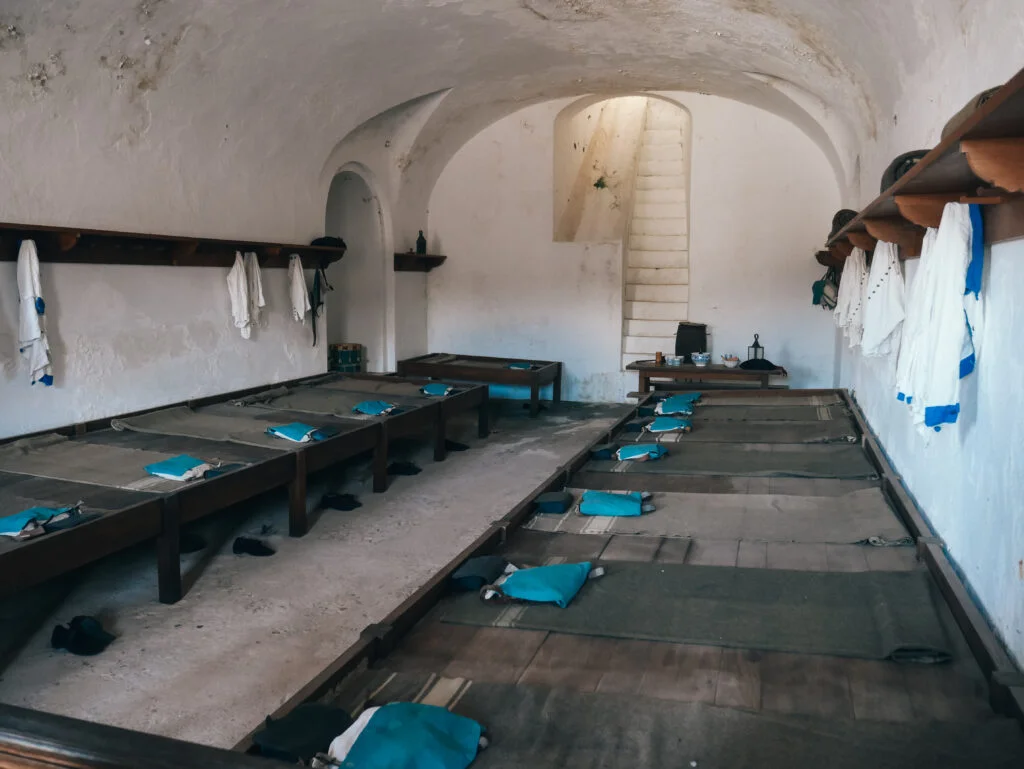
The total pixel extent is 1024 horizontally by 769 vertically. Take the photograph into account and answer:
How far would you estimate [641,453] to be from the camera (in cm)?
465

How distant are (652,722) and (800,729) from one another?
329 mm

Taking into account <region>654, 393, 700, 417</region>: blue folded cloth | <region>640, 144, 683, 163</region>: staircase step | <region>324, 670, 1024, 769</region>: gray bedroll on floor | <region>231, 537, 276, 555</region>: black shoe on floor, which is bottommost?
<region>231, 537, 276, 555</region>: black shoe on floor

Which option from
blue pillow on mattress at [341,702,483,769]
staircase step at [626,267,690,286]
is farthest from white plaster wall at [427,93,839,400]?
blue pillow on mattress at [341,702,483,769]

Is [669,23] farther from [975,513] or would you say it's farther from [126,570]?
[126,570]

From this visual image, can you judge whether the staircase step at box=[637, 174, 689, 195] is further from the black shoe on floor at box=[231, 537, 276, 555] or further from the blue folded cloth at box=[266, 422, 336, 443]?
the black shoe on floor at box=[231, 537, 276, 555]

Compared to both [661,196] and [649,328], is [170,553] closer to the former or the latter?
[649,328]

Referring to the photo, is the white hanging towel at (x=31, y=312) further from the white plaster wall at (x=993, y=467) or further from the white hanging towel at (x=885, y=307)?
the white plaster wall at (x=993, y=467)

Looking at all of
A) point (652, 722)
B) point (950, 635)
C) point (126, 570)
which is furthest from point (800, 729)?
point (126, 570)

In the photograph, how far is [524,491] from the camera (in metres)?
6.21

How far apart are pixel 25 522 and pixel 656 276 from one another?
7.59m

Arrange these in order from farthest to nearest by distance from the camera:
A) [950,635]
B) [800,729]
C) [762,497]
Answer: [762,497] < [950,635] < [800,729]

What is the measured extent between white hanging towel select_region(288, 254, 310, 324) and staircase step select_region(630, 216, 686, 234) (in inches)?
169

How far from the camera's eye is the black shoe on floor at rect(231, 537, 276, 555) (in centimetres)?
479

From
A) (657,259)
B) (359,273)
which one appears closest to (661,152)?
(657,259)
